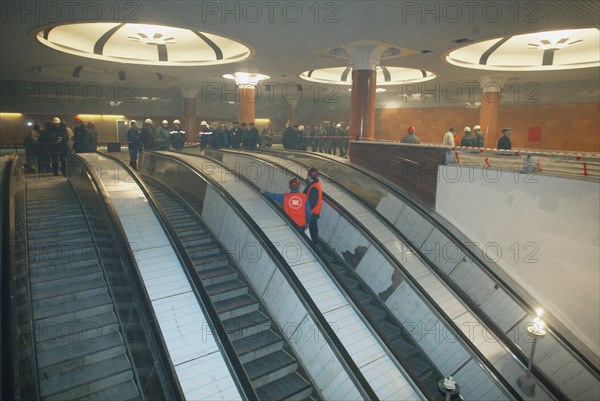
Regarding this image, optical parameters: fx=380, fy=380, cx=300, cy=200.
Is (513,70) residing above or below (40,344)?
above

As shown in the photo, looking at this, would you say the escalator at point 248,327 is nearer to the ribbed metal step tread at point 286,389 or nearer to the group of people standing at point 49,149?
the ribbed metal step tread at point 286,389

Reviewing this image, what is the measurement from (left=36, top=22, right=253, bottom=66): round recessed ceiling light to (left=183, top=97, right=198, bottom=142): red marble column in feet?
27.8

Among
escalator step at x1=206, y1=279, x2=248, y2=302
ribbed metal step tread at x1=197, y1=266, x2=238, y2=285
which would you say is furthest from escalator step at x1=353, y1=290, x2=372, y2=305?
ribbed metal step tread at x1=197, y1=266, x2=238, y2=285

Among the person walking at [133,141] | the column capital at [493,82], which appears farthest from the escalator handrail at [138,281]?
the column capital at [493,82]

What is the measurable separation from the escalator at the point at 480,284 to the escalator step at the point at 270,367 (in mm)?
3687

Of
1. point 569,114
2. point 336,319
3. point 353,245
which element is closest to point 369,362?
point 336,319

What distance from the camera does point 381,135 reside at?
1134 inches

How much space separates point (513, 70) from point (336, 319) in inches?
617

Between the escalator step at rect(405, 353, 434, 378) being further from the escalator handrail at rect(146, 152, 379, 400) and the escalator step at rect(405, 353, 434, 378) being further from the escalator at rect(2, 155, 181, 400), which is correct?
the escalator at rect(2, 155, 181, 400)

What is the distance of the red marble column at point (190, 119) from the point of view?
2475 centimetres

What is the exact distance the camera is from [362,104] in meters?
13.4

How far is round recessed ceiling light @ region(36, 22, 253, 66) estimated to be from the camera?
13.1 m

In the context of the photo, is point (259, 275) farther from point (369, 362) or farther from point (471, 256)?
point (471, 256)

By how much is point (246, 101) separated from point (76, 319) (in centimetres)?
1722
